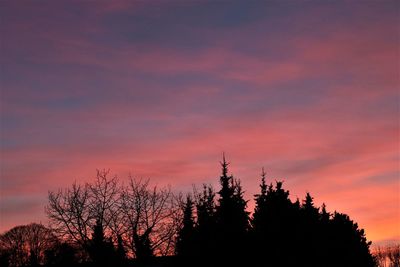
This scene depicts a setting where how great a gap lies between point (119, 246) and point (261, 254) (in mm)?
32610

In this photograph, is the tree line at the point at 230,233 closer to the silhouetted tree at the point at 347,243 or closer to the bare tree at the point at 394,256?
the silhouetted tree at the point at 347,243

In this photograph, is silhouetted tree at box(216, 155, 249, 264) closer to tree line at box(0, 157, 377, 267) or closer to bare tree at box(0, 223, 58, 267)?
tree line at box(0, 157, 377, 267)

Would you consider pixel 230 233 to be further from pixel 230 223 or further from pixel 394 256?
pixel 394 256

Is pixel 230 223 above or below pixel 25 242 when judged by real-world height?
below

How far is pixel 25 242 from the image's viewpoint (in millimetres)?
100000

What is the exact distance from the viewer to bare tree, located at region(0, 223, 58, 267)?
3814 inches

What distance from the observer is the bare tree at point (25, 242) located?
96.9 meters

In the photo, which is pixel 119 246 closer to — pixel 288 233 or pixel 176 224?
pixel 176 224

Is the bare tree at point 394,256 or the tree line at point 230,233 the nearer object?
the tree line at point 230,233

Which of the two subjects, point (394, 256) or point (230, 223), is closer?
point (230, 223)

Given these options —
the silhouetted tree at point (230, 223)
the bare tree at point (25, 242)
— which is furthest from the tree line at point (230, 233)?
the bare tree at point (25, 242)

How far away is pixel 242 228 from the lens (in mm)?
32094

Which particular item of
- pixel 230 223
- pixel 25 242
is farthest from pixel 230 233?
pixel 25 242

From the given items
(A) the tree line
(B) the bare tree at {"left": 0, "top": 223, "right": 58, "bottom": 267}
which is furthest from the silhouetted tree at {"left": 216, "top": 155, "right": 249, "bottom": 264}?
(B) the bare tree at {"left": 0, "top": 223, "right": 58, "bottom": 267}
